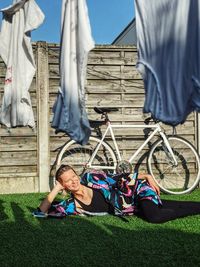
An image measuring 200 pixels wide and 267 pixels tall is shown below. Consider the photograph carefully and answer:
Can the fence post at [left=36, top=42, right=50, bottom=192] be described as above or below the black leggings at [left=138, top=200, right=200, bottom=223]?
above

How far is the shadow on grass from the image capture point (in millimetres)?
3332

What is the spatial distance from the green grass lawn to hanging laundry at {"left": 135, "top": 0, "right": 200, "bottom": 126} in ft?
3.34

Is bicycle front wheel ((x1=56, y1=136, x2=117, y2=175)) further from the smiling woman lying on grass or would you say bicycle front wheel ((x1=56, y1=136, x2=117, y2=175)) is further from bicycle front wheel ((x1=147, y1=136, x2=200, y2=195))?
the smiling woman lying on grass

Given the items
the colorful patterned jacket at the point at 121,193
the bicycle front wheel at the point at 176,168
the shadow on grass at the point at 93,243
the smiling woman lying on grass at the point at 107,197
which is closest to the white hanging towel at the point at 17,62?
the shadow on grass at the point at 93,243

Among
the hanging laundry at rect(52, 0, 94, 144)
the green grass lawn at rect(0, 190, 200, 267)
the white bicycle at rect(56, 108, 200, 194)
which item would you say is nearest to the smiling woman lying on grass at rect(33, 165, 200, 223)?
the green grass lawn at rect(0, 190, 200, 267)

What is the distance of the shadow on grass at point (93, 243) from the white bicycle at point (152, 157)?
5.68ft

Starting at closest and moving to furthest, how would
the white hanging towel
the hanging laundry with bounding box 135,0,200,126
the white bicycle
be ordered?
the hanging laundry with bounding box 135,0,200,126 → the white hanging towel → the white bicycle

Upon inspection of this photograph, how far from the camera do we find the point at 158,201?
484 centimetres

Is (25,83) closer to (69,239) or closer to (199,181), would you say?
(69,239)

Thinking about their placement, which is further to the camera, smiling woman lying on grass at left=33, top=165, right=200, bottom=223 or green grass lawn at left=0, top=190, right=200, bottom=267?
smiling woman lying on grass at left=33, top=165, right=200, bottom=223

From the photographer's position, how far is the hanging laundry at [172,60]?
9.14 ft

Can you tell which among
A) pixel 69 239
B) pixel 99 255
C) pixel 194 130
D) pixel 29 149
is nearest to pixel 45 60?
pixel 29 149

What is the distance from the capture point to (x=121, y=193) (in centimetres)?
491

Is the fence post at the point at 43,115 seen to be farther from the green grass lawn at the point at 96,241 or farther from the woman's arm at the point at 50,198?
the woman's arm at the point at 50,198
